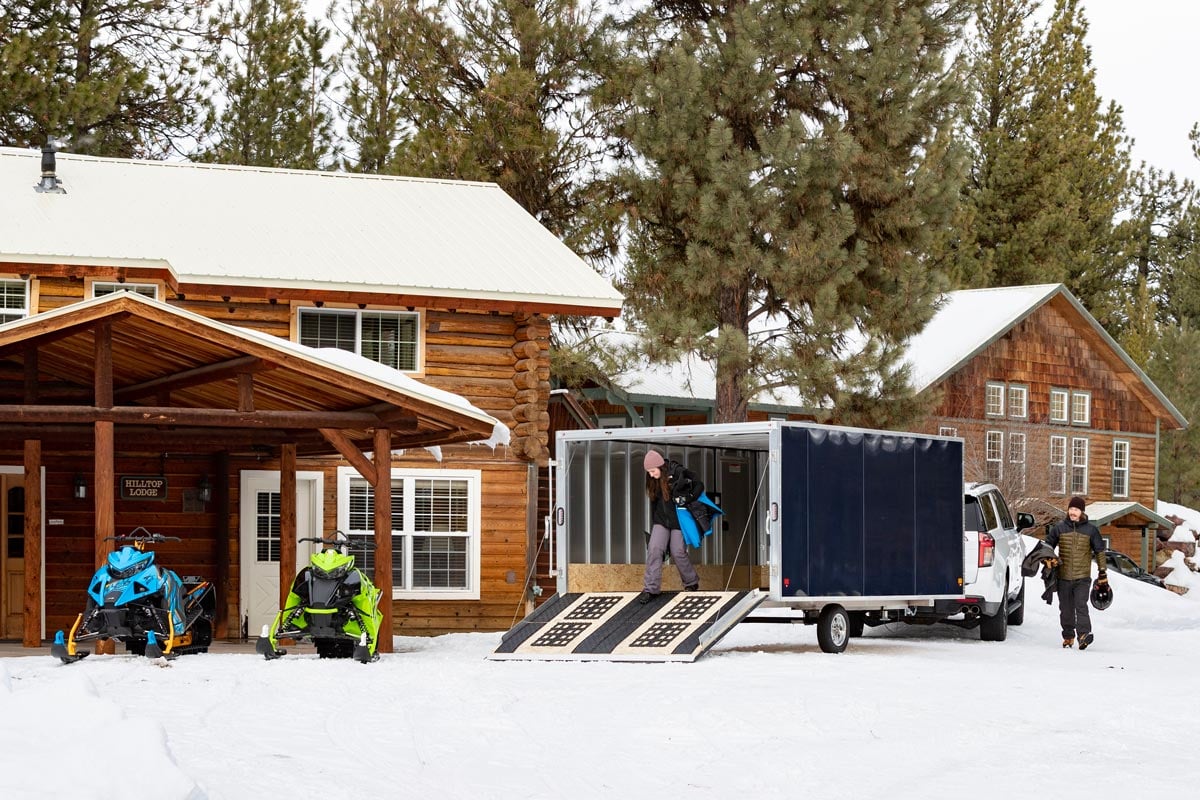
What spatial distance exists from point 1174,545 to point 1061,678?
3146 cm

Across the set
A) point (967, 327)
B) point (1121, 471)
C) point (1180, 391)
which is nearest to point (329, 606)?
point (967, 327)

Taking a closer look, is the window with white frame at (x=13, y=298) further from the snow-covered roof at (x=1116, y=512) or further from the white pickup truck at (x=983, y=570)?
the snow-covered roof at (x=1116, y=512)

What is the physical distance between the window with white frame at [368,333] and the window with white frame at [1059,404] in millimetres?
23115

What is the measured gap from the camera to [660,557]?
55.5 feet

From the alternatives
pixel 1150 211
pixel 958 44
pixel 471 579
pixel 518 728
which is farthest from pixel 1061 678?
pixel 1150 211

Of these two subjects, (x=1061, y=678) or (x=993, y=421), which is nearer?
(x=1061, y=678)

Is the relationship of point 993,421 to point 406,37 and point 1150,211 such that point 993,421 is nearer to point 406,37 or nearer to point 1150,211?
point 406,37

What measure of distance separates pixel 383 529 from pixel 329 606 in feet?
5.12

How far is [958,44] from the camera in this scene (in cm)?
2980

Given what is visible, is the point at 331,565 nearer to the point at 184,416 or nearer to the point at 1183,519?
the point at 184,416

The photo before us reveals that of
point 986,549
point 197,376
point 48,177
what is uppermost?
point 48,177

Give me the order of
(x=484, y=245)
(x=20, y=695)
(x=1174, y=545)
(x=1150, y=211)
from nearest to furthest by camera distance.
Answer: (x=20, y=695), (x=484, y=245), (x=1174, y=545), (x=1150, y=211)

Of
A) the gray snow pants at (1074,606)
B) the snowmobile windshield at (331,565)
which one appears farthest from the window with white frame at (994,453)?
the snowmobile windshield at (331,565)

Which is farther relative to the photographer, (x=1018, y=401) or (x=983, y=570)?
(x=1018, y=401)
